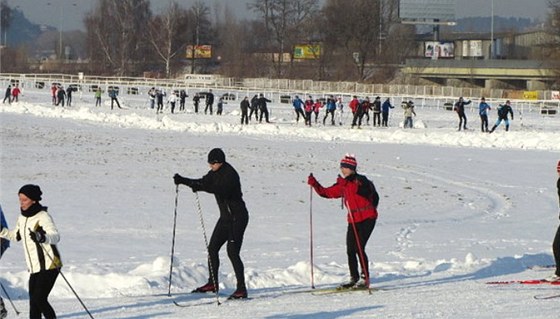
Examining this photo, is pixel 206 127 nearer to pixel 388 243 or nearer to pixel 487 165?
pixel 487 165

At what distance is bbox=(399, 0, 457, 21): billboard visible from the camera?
94.5 metres

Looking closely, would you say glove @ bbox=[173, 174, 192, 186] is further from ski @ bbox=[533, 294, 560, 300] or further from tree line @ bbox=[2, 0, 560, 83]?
tree line @ bbox=[2, 0, 560, 83]

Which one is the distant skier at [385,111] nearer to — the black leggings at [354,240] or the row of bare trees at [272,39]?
the black leggings at [354,240]

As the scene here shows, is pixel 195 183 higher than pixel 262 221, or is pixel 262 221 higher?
pixel 195 183

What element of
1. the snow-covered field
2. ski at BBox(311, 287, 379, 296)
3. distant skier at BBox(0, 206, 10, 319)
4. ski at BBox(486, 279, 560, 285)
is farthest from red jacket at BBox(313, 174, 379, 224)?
distant skier at BBox(0, 206, 10, 319)

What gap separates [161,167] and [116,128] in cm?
1458

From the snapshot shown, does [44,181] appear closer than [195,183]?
No

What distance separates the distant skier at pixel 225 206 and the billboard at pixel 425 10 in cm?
8596

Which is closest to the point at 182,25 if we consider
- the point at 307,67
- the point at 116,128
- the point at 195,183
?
the point at 307,67

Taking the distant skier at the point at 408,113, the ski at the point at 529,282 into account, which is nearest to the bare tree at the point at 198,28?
the distant skier at the point at 408,113

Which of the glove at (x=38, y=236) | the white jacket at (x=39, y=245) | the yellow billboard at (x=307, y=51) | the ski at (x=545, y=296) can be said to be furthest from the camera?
the yellow billboard at (x=307, y=51)

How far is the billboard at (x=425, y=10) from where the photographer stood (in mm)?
94500

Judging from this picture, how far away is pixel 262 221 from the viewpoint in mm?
17438

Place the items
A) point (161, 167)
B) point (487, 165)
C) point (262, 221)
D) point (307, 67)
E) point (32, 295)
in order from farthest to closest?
point (307, 67), point (487, 165), point (161, 167), point (262, 221), point (32, 295)
